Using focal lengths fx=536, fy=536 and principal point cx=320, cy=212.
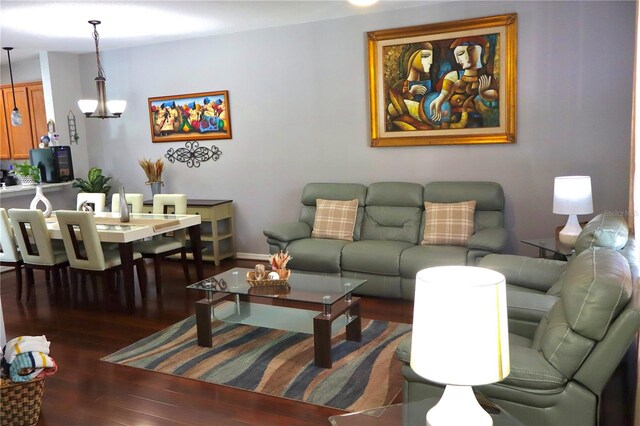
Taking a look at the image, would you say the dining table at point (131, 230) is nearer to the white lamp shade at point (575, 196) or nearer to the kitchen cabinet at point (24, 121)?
the kitchen cabinet at point (24, 121)

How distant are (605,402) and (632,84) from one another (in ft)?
8.82

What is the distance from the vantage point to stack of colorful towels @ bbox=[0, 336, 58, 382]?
105 inches

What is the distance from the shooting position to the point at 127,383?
10.4 feet

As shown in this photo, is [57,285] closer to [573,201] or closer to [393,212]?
[393,212]

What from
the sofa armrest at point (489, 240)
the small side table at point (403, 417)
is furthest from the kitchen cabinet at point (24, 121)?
the small side table at point (403, 417)

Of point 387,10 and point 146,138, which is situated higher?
point 387,10

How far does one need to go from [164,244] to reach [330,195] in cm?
164

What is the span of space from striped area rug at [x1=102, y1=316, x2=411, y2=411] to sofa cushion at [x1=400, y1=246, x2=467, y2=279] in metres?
0.54

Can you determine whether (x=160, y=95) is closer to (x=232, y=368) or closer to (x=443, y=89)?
(x=443, y=89)

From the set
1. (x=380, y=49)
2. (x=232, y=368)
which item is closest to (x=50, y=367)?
(x=232, y=368)

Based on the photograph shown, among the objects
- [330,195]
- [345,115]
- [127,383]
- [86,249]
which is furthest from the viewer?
[345,115]

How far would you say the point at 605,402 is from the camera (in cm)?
269

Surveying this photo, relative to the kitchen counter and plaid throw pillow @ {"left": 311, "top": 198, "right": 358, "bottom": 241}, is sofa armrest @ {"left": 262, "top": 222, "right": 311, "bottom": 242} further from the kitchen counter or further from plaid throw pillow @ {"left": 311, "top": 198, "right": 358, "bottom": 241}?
the kitchen counter

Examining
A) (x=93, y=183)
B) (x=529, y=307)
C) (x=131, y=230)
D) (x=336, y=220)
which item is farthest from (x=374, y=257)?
(x=93, y=183)
